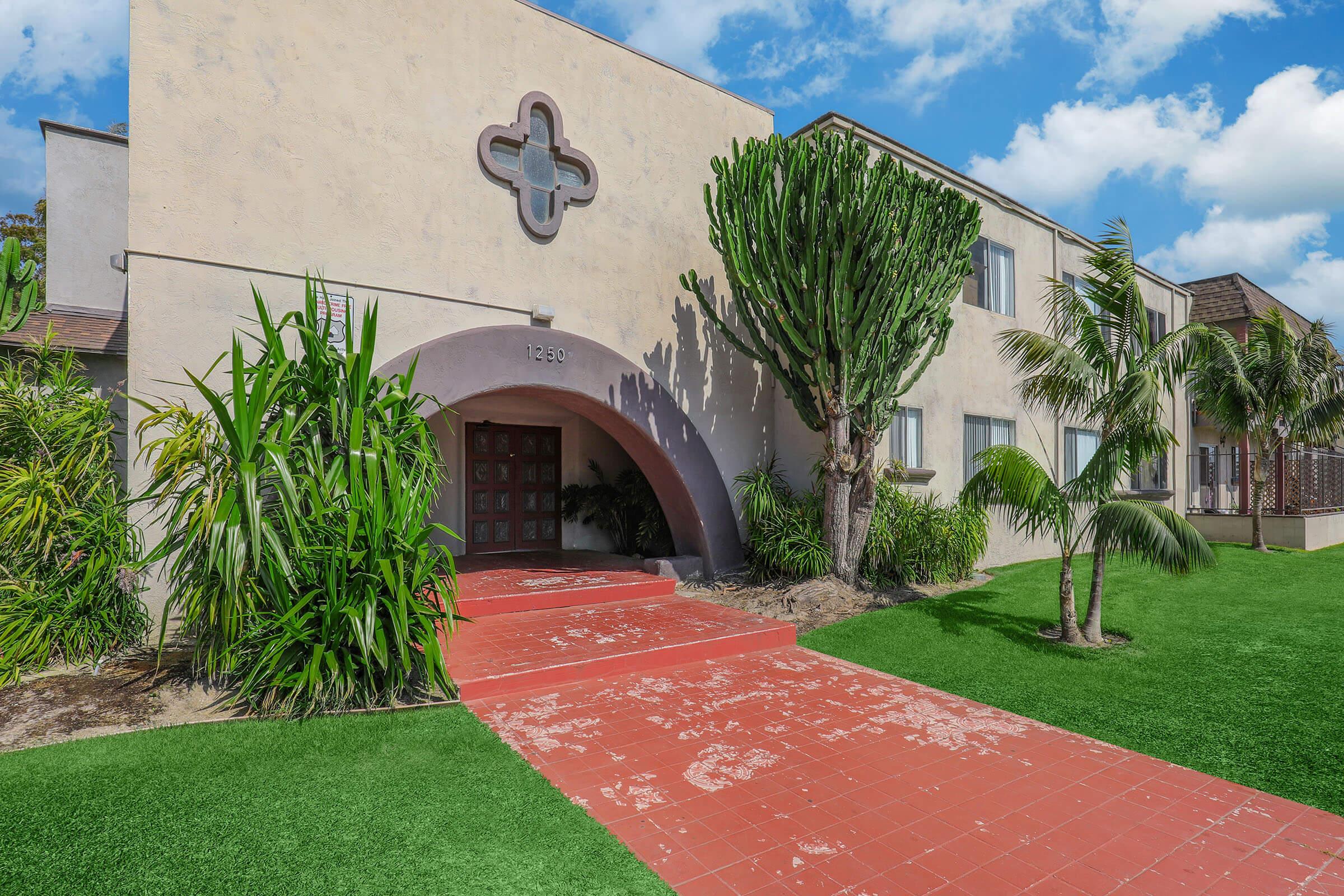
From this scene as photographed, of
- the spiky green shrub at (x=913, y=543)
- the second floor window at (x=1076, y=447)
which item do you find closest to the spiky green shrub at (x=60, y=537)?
the spiky green shrub at (x=913, y=543)

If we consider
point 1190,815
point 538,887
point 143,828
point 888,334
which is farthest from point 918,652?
point 143,828

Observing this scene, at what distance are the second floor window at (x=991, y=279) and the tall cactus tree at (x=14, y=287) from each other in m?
12.0

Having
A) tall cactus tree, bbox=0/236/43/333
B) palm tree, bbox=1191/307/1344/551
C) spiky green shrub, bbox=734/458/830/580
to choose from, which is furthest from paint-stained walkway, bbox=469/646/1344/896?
palm tree, bbox=1191/307/1344/551

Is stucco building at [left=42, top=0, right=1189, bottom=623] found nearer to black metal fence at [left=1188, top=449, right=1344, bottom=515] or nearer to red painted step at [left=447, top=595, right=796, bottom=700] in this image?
red painted step at [left=447, top=595, right=796, bottom=700]

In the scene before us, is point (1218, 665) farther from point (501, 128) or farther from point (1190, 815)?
point (501, 128)

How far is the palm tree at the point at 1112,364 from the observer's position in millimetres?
7094

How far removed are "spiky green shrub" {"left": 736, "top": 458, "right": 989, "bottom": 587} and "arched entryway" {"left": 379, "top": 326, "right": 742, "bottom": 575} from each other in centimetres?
52

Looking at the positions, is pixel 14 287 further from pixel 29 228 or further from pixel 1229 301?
pixel 1229 301

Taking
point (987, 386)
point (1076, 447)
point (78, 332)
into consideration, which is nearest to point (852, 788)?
point (78, 332)

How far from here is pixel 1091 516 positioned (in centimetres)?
738

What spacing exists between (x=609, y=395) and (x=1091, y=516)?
18.1 feet

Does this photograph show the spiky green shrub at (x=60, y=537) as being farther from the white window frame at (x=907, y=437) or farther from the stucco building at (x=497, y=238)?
the white window frame at (x=907, y=437)

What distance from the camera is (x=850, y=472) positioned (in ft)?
30.0

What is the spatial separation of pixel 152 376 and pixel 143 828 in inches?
178
